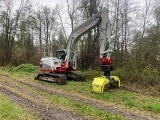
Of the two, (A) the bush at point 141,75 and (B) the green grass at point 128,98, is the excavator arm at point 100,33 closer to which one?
(B) the green grass at point 128,98

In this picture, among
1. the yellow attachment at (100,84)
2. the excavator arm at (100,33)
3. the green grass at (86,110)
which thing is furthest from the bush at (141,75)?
the green grass at (86,110)

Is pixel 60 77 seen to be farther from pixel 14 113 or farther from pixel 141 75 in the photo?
pixel 14 113

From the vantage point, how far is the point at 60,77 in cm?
1336

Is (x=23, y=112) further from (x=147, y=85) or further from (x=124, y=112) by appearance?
(x=147, y=85)

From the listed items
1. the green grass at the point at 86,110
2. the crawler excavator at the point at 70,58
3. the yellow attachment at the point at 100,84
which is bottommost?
the green grass at the point at 86,110

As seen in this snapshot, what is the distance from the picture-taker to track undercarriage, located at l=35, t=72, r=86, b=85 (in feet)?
43.8

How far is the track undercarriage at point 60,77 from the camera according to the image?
13.3 meters

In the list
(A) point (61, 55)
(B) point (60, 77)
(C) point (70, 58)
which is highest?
(A) point (61, 55)

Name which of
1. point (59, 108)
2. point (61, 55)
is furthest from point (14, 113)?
point (61, 55)

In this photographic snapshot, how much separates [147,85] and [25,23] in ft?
78.5

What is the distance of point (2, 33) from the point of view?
30.2 metres

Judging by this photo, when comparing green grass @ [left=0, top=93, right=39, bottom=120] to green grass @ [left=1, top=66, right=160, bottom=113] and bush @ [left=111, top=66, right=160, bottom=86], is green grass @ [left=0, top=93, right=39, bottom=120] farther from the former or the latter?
bush @ [left=111, top=66, right=160, bottom=86]

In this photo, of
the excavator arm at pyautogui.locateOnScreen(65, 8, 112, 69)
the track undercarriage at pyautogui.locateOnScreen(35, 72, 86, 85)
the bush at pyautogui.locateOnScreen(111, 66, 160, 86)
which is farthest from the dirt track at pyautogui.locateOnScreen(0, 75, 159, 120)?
the bush at pyautogui.locateOnScreen(111, 66, 160, 86)

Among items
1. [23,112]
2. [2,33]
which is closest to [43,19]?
[2,33]
